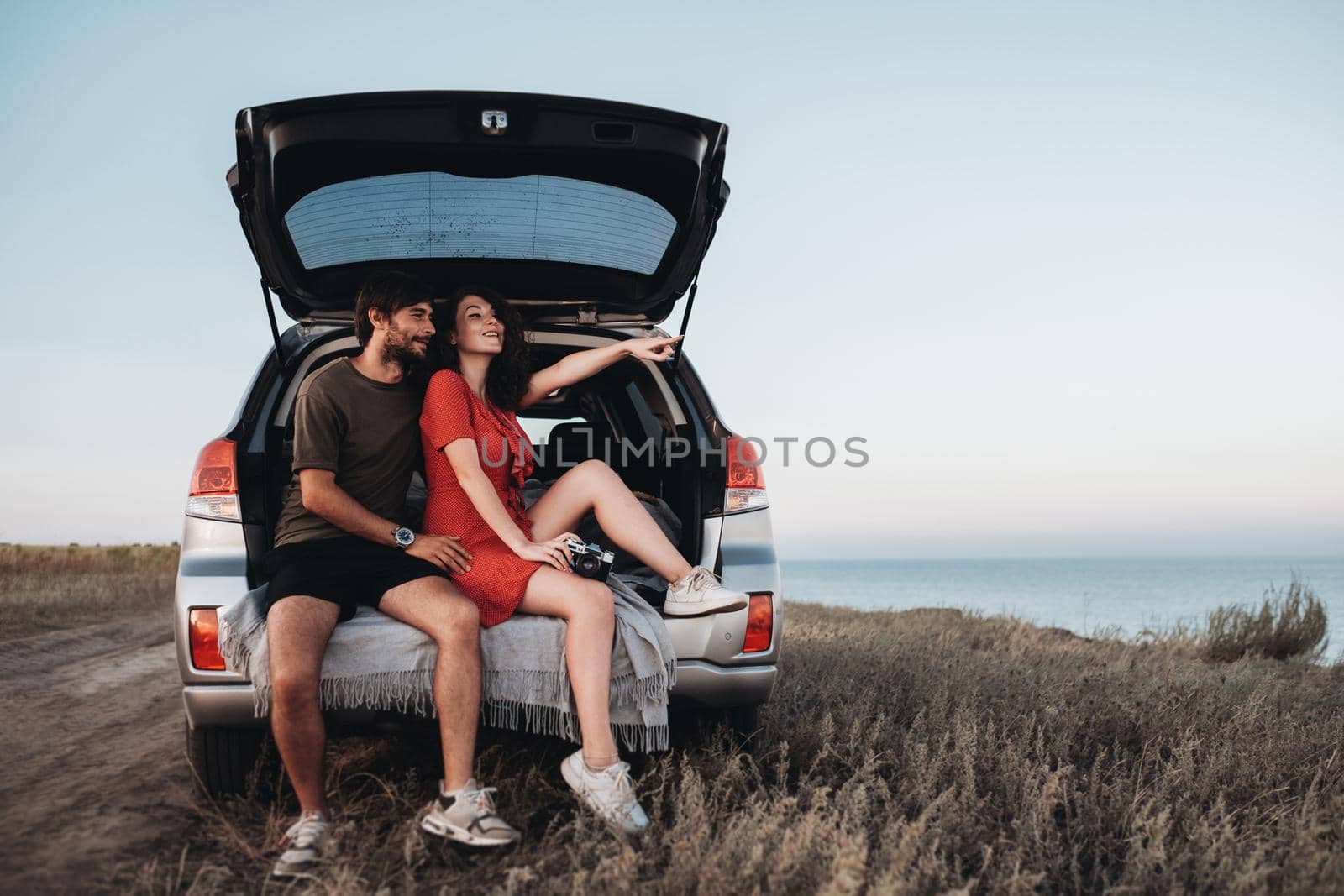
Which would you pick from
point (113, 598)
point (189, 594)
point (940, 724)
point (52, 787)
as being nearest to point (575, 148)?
point (189, 594)

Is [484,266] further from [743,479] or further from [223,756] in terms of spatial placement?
[223,756]

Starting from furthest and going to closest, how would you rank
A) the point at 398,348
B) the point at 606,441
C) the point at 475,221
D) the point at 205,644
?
the point at 606,441 < the point at 475,221 < the point at 398,348 < the point at 205,644

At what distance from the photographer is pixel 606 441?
4.45 metres

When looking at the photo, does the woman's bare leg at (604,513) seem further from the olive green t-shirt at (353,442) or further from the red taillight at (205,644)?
the red taillight at (205,644)

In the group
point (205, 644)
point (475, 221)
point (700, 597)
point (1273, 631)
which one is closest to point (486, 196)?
point (475, 221)

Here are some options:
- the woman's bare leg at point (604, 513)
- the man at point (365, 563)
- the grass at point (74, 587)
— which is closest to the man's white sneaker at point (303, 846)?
the man at point (365, 563)

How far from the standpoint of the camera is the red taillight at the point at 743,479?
313 centimetres

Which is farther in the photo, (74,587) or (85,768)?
(74,587)

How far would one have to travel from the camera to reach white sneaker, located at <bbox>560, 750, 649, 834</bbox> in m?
2.51

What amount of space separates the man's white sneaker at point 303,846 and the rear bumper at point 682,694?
0.98 ft

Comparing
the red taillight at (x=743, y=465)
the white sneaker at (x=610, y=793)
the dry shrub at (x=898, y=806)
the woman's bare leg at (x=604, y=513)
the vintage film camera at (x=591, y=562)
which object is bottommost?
the dry shrub at (x=898, y=806)

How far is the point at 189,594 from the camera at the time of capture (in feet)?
8.71

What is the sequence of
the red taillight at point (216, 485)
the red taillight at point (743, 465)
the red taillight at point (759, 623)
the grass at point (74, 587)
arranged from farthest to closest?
the grass at point (74, 587) → the red taillight at point (743, 465) → the red taillight at point (759, 623) → the red taillight at point (216, 485)

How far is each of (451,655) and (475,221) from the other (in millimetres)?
1496
